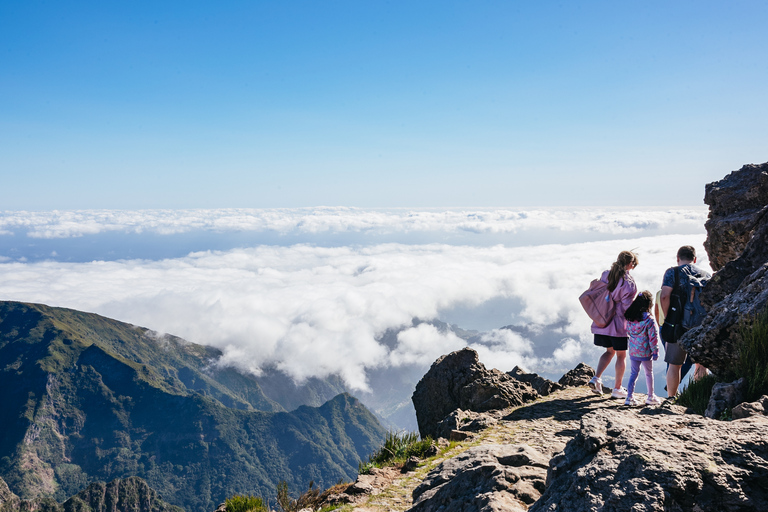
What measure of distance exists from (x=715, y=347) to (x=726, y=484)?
479 centimetres

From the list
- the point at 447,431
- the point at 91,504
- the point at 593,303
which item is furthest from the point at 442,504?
the point at 91,504

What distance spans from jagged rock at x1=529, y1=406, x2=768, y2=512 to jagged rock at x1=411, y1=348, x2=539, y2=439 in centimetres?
765

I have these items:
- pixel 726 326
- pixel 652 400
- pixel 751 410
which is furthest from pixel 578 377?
pixel 751 410

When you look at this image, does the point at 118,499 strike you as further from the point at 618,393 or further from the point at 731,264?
the point at 731,264

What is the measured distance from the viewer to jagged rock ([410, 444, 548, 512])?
4.14m

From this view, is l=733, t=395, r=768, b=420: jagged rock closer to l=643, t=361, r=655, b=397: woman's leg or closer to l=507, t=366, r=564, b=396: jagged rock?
l=643, t=361, r=655, b=397: woman's leg

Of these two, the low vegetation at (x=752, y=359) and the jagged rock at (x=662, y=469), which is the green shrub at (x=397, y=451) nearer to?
the low vegetation at (x=752, y=359)

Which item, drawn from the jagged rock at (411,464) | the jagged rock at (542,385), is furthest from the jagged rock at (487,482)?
the jagged rock at (542,385)

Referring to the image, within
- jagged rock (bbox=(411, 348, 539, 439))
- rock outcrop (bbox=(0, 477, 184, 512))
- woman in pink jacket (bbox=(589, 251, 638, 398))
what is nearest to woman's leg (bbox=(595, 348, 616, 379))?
woman in pink jacket (bbox=(589, 251, 638, 398))

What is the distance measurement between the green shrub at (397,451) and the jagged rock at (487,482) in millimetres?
3171

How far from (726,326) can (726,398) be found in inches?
53.9

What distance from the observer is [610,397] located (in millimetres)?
10430

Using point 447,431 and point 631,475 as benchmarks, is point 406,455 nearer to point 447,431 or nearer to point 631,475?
point 447,431

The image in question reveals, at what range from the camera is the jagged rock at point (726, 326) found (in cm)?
628
